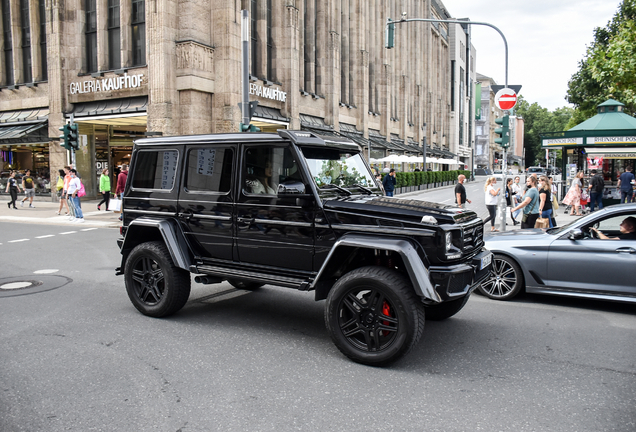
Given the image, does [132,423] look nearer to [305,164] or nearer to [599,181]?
[305,164]

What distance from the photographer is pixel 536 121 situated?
462 ft

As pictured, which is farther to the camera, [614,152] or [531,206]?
[614,152]

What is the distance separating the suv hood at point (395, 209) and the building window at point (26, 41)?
2960cm

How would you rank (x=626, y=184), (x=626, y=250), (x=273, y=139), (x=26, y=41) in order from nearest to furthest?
(x=273, y=139)
(x=626, y=250)
(x=626, y=184)
(x=26, y=41)

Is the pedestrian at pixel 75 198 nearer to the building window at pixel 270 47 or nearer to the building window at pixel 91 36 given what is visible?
the building window at pixel 91 36

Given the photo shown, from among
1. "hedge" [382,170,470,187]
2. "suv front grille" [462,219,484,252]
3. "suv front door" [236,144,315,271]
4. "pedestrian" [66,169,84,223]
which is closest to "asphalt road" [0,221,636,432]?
"suv front door" [236,144,315,271]

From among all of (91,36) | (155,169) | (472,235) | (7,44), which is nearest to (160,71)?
(91,36)

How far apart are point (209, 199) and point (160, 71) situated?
18.8 meters

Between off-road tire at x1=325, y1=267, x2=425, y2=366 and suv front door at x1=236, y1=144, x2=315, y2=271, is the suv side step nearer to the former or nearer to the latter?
suv front door at x1=236, y1=144, x2=315, y2=271

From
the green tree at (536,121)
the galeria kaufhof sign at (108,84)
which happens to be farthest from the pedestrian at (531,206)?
the green tree at (536,121)

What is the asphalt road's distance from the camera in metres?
3.73

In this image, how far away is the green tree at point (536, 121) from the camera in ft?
440

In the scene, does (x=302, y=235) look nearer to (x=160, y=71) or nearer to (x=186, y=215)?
(x=186, y=215)

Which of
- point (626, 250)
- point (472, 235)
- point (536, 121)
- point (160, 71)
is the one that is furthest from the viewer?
point (536, 121)
